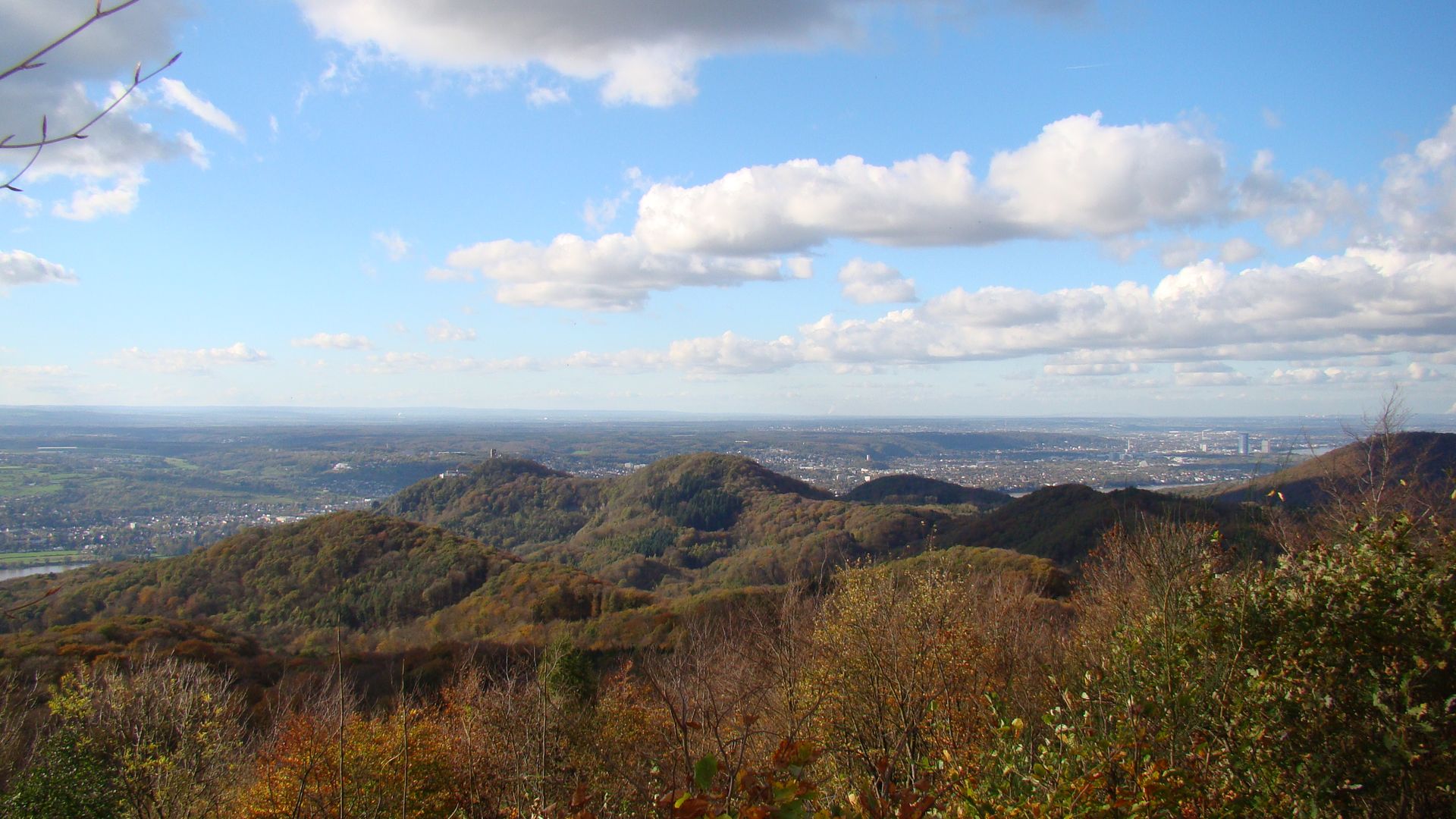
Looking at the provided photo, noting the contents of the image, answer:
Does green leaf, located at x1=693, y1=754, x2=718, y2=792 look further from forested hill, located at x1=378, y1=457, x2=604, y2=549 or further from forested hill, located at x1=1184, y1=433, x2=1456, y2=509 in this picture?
forested hill, located at x1=378, y1=457, x2=604, y2=549

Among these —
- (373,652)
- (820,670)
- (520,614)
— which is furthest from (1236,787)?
(520,614)

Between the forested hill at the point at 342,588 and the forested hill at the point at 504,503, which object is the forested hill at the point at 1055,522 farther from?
the forested hill at the point at 504,503

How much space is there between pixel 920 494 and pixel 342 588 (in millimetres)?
104276

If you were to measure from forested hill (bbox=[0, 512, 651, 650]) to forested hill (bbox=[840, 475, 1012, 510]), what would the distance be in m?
77.0

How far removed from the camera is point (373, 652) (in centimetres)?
5528

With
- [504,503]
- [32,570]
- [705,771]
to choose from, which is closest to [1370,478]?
[705,771]

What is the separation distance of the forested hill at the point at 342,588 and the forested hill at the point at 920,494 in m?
77.0

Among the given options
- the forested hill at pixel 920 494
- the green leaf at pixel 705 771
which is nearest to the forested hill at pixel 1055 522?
the forested hill at pixel 920 494

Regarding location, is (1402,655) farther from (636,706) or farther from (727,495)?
(727,495)

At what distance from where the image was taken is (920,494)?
14888 cm

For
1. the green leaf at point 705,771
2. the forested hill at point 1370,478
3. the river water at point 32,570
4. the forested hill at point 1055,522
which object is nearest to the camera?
the green leaf at point 705,771

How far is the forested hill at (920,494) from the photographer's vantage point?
142375 mm

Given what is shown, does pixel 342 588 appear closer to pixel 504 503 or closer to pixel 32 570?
pixel 32 570

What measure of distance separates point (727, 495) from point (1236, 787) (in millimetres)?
150955
